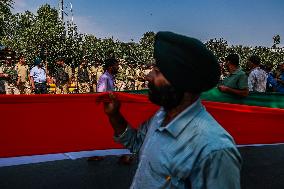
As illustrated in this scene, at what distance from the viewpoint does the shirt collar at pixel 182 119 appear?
1798 mm

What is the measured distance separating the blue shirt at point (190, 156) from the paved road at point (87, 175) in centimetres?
414

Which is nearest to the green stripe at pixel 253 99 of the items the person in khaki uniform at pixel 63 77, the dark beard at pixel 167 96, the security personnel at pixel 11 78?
the dark beard at pixel 167 96

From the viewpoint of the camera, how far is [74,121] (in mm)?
5113

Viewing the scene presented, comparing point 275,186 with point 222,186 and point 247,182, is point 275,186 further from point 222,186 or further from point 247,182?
point 222,186

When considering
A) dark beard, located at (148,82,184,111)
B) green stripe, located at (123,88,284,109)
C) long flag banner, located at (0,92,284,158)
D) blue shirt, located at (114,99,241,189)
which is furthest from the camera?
green stripe, located at (123,88,284,109)

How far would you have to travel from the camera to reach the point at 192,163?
5.57ft

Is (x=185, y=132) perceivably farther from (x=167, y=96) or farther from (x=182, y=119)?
(x=167, y=96)

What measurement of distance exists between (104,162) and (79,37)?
2832 centimetres

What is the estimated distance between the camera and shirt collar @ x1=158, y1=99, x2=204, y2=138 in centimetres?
180

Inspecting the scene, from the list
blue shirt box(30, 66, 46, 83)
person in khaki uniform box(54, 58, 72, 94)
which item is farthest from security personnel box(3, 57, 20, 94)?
blue shirt box(30, 66, 46, 83)

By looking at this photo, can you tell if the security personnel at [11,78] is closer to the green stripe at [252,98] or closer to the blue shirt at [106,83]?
the blue shirt at [106,83]

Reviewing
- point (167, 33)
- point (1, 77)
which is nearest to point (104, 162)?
point (1, 77)

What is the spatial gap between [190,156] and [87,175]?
16.0ft

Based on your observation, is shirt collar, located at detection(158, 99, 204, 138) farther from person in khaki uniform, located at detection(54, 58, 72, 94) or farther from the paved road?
person in khaki uniform, located at detection(54, 58, 72, 94)
